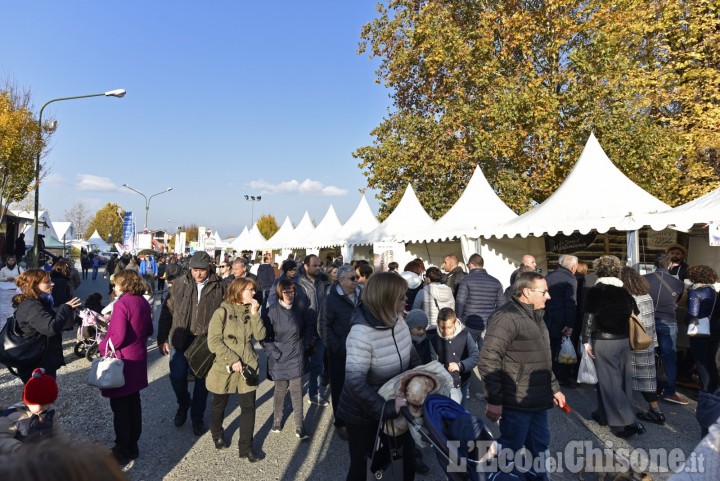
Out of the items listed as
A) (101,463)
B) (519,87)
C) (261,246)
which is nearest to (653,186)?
(519,87)

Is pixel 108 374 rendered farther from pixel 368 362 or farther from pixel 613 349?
pixel 613 349

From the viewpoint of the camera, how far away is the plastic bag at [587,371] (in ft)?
15.3

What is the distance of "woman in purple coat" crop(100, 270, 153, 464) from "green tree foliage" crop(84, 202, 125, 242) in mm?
88251

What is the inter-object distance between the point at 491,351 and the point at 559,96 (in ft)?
41.9

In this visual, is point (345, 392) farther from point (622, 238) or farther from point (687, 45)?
point (687, 45)

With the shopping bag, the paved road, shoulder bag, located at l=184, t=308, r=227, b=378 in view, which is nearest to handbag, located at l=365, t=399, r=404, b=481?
the paved road

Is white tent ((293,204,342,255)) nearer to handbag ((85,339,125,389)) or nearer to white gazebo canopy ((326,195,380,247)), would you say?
white gazebo canopy ((326,195,380,247))

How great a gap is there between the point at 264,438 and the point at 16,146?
59.3 ft

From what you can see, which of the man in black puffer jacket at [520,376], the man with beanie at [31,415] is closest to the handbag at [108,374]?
the man with beanie at [31,415]

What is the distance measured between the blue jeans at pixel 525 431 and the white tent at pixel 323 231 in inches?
780

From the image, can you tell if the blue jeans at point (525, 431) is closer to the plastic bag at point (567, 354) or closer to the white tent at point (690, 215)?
the plastic bag at point (567, 354)

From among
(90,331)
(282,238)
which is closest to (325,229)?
(282,238)

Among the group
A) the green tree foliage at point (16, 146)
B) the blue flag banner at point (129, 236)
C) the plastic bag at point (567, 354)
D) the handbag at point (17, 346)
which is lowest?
the plastic bag at point (567, 354)

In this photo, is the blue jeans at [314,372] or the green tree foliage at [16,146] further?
the green tree foliage at [16,146]
